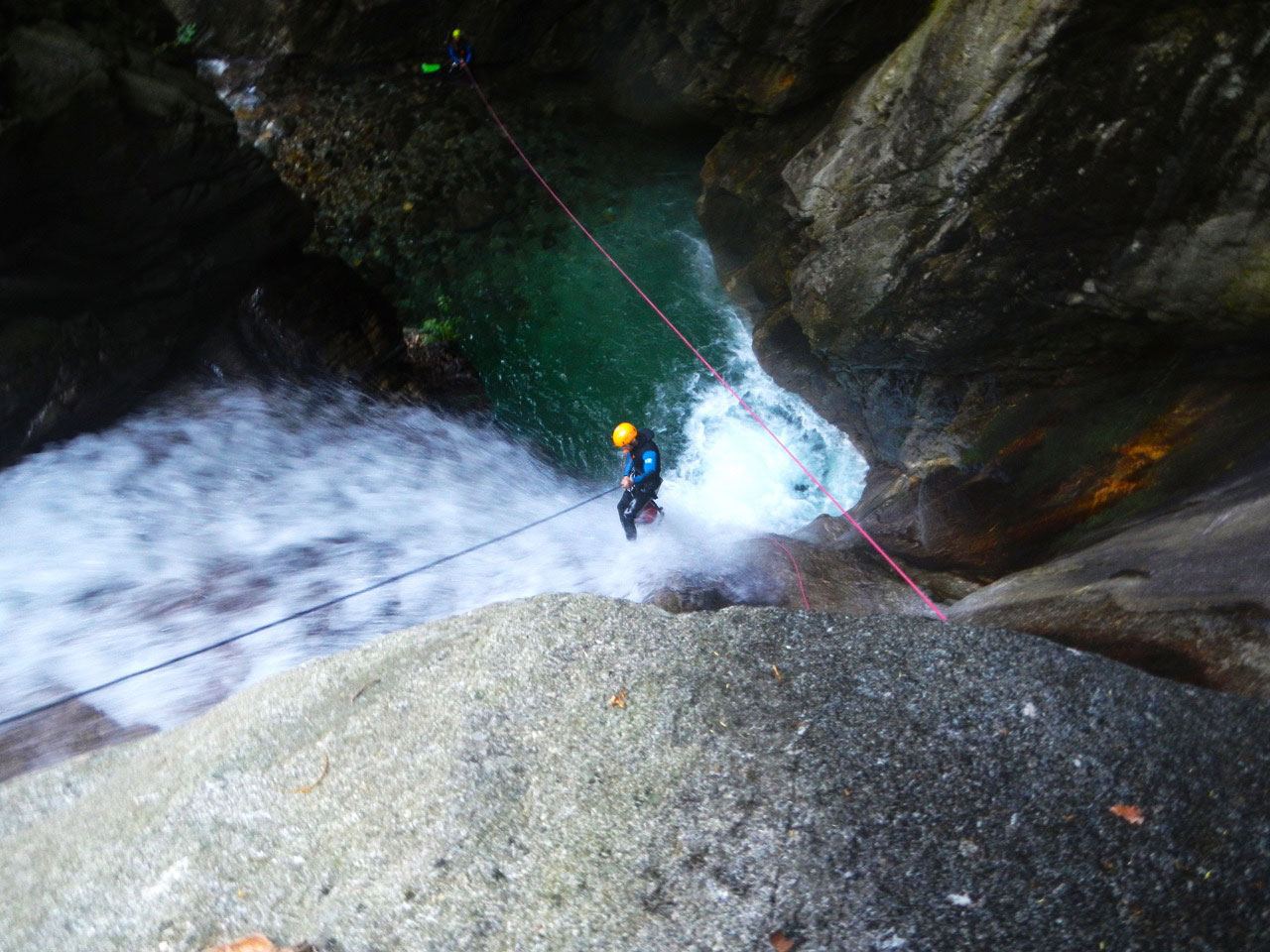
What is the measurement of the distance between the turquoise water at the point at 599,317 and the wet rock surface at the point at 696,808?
206 inches

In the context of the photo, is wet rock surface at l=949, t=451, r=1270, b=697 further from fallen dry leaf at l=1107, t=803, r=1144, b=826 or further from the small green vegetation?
the small green vegetation

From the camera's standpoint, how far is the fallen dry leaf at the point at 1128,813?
7.04 ft

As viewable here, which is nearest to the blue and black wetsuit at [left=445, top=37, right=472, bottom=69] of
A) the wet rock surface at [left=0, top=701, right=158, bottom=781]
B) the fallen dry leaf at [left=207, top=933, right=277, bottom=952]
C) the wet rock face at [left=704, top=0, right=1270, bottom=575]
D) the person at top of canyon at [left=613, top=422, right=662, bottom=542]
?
the wet rock face at [left=704, top=0, right=1270, bottom=575]

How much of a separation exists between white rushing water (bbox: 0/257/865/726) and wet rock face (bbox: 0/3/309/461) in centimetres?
55

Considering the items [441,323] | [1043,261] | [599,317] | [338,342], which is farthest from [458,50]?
[1043,261]

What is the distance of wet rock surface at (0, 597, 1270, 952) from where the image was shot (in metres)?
2.00

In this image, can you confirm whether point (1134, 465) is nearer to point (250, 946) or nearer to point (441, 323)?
point (250, 946)

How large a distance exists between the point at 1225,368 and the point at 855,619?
3.30m

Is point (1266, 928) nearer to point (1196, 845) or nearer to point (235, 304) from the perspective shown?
point (1196, 845)

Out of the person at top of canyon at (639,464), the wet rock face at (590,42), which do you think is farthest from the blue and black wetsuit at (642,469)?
the wet rock face at (590,42)

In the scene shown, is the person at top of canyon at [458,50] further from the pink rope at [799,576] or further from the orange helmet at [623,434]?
the pink rope at [799,576]

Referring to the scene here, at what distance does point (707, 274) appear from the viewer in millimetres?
8672

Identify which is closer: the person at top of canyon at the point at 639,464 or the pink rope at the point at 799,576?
the pink rope at the point at 799,576

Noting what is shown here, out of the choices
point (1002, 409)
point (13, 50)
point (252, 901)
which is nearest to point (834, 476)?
point (1002, 409)
